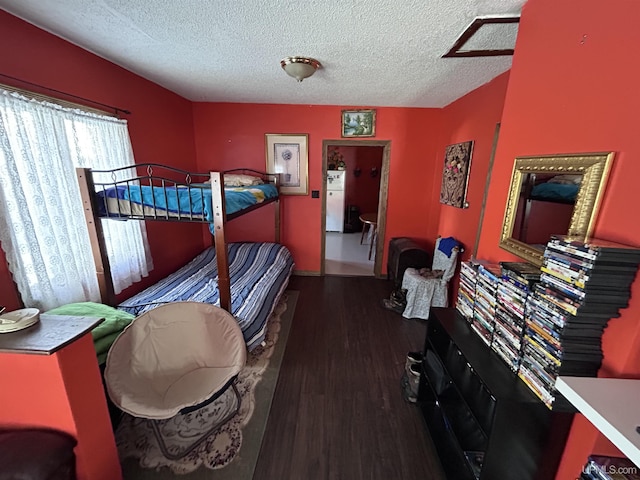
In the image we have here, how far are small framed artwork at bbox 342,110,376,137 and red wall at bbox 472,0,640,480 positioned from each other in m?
2.27

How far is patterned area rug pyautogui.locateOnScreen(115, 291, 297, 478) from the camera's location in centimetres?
146

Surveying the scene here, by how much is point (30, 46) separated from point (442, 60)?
8.84ft

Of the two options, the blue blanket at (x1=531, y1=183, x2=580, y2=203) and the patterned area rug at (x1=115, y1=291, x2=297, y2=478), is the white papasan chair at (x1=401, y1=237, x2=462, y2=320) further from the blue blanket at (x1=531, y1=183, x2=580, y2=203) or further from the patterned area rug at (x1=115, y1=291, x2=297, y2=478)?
the patterned area rug at (x1=115, y1=291, x2=297, y2=478)

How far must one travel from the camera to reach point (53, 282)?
1.70 m

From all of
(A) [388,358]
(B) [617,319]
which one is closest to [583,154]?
(B) [617,319]

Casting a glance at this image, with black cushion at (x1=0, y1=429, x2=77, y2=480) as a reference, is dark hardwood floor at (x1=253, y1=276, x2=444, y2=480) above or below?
below

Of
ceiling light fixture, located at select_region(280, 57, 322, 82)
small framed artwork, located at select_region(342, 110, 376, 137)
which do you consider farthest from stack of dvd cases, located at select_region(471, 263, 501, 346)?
small framed artwork, located at select_region(342, 110, 376, 137)

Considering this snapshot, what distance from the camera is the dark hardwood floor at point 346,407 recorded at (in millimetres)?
1474

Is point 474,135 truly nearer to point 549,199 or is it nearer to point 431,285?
point 431,285

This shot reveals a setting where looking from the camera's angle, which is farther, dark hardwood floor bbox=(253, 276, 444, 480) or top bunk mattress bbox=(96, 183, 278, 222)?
top bunk mattress bbox=(96, 183, 278, 222)

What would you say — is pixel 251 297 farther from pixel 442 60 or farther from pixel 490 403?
pixel 442 60

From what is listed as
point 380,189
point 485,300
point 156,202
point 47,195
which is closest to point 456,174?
point 380,189

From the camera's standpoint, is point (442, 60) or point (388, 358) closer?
point (442, 60)

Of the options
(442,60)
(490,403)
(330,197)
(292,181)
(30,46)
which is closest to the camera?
(490,403)
